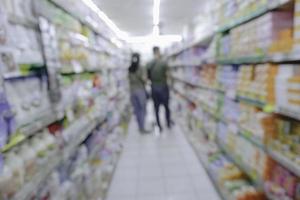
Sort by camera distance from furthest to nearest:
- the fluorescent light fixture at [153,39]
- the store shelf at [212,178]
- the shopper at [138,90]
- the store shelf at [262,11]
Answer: the fluorescent light fixture at [153,39]
the shopper at [138,90]
the store shelf at [212,178]
the store shelf at [262,11]

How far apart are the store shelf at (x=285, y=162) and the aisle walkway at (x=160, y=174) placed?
116cm

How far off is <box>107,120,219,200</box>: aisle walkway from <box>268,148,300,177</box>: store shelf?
1.16m

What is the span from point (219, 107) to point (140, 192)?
4.36 feet

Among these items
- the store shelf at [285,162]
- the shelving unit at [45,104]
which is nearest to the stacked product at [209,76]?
the store shelf at [285,162]

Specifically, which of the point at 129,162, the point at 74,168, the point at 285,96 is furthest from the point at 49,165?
the point at 129,162

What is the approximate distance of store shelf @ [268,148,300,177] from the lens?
1.24m

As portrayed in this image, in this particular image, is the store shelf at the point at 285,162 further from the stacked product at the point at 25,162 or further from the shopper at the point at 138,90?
the shopper at the point at 138,90

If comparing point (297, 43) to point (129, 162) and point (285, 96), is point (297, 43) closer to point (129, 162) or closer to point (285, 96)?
point (285, 96)

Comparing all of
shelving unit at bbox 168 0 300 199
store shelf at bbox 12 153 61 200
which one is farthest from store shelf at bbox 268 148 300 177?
store shelf at bbox 12 153 61 200

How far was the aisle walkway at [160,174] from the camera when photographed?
2.52 metres

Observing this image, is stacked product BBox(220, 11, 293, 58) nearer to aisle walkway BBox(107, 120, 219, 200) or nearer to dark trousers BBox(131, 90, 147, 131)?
aisle walkway BBox(107, 120, 219, 200)

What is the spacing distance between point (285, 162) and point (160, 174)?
1861 millimetres

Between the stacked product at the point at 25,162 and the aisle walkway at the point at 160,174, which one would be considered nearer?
the stacked product at the point at 25,162

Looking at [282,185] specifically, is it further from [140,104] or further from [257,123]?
[140,104]
